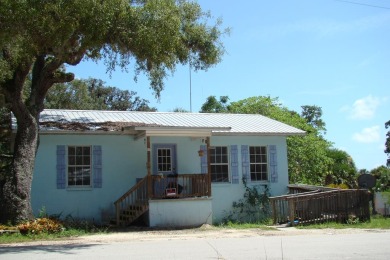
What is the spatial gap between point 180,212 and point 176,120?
16.1ft

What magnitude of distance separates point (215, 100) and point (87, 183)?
22.8 metres

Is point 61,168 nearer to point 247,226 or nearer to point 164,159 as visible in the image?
point 164,159

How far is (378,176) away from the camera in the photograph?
32.8 metres

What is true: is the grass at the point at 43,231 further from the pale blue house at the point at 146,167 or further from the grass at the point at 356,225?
the grass at the point at 356,225

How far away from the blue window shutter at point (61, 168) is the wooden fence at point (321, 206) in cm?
780

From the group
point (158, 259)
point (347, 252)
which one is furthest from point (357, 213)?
point (158, 259)

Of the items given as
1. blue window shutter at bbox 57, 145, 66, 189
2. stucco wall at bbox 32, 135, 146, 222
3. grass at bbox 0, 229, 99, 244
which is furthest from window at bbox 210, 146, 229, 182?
grass at bbox 0, 229, 99, 244

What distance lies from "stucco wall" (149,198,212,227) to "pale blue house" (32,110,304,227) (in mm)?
36

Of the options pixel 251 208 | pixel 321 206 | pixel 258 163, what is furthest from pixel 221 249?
pixel 258 163

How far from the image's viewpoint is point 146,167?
1909 cm

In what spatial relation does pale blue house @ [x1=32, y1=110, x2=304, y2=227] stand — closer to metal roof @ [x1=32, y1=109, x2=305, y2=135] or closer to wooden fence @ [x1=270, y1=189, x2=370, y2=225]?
metal roof @ [x1=32, y1=109, x2=305, y2=135]

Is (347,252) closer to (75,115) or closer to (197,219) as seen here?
(197,219)

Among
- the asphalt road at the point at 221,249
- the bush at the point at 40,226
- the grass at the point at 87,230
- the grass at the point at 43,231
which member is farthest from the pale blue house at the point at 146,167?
the asphalt road at the point at 221,249

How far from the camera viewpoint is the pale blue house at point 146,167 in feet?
57.6
